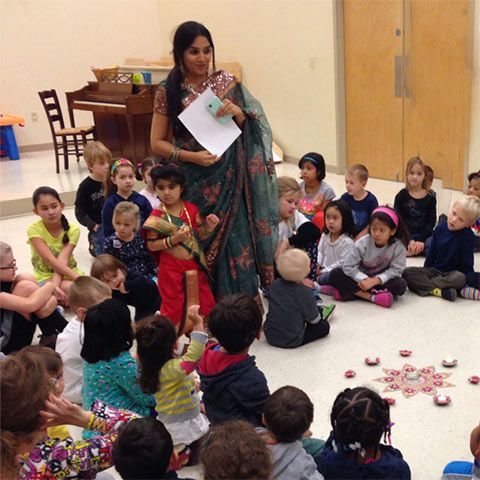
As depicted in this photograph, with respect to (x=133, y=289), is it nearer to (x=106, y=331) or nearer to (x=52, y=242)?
(x=52, y=242)

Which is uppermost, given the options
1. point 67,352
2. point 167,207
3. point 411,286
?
point 167,207

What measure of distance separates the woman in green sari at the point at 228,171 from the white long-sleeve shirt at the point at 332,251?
1.67 ft

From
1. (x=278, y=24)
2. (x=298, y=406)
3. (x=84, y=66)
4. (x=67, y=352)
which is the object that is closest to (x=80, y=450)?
(x=298, y=406)

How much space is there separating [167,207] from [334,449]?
60.6 inches

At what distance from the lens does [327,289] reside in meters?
3.48

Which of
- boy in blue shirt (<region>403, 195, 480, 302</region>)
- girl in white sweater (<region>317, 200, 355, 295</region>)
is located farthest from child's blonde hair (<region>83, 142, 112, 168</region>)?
boy in blue shirt (<region>403, 195, 480, 302</region>)

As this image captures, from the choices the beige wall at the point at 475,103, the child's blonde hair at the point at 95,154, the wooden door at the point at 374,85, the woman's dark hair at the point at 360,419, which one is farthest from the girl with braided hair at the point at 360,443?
the wooden door at the point at 374,85

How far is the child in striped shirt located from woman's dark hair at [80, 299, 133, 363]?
2.8 inches

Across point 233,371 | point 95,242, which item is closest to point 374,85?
point 95,242

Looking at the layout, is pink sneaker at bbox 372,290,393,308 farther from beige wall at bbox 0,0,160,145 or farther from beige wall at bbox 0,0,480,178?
beige wall at bbox 0,0,160,145

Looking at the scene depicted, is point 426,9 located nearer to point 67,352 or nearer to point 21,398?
point 67,352

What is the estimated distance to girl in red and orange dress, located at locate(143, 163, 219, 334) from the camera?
2809 millimetres

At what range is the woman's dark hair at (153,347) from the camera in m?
1.91

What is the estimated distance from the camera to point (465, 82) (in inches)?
200
